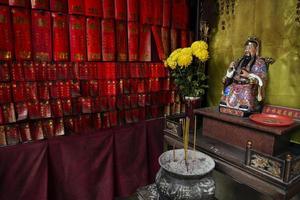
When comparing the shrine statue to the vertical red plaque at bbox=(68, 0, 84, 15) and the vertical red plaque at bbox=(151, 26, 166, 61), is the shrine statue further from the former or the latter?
the vertical red plaque at bbox=(68, 0, 84, 15)

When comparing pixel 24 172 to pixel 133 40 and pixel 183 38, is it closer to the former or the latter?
pixel 133 40

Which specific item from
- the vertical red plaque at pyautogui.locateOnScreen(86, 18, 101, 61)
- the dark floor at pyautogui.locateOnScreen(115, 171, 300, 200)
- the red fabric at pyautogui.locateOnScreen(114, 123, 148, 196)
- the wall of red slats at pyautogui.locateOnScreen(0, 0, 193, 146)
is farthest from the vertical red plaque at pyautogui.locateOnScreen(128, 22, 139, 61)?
the dark floor at pyautogui.locateOnScreen(115, 171, 300, 200)

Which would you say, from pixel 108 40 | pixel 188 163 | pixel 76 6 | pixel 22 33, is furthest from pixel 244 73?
pixel 22 33

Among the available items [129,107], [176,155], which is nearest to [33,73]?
[129,107]

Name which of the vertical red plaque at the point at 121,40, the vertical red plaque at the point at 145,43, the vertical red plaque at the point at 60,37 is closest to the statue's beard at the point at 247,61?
the vertical red plaque at the point at 145,43

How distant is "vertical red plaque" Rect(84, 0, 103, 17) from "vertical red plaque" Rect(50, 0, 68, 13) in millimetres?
149

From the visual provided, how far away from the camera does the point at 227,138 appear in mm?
1719

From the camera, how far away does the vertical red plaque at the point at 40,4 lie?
1619 mm

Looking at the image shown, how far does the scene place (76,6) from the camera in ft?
5.81

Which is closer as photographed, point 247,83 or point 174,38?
point 247,83

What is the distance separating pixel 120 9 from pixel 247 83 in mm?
1206

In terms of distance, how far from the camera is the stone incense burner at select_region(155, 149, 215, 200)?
130 cm

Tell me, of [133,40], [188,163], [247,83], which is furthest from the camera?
[133,40]

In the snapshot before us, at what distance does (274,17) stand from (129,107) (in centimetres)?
145
